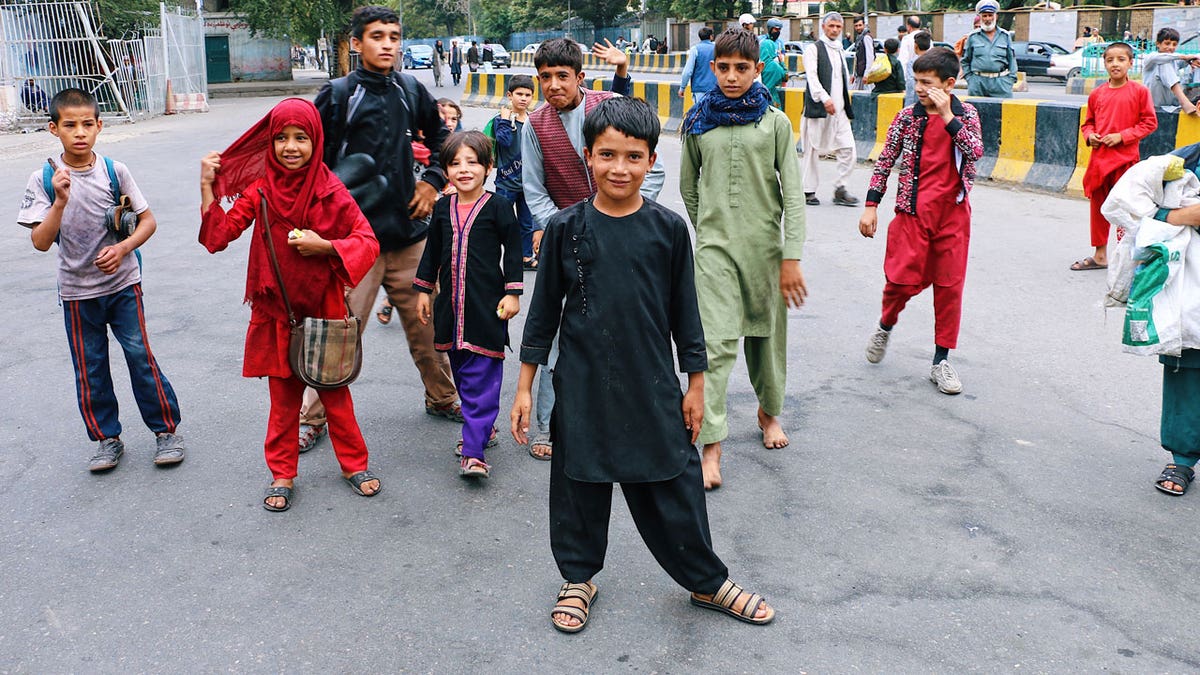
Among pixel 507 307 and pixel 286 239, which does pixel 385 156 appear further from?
pixel 507 307

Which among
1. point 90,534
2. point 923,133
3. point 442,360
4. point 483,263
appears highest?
point 923,133

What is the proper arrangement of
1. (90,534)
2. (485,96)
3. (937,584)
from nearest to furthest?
(937,584) < (90,534) < (485,96)

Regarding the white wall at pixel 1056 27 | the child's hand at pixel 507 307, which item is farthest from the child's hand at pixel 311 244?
the white wall at pixel 1056 27

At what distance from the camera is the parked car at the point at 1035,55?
3369cm

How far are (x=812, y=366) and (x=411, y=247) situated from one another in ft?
8.01

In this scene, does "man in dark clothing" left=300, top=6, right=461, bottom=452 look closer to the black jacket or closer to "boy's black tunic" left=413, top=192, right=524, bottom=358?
the black jacket

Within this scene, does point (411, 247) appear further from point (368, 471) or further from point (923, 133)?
point (923, 133)

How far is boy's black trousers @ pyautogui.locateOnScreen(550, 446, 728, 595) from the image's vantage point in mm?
3348

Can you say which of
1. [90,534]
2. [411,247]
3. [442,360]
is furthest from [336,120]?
[90,534]

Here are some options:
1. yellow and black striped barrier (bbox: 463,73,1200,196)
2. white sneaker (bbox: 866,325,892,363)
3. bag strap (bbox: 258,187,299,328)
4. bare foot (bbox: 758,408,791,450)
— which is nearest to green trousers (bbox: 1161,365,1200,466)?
bare foot (bbox: 758,408,791,450)

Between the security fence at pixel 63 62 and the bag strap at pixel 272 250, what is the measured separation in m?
22.5

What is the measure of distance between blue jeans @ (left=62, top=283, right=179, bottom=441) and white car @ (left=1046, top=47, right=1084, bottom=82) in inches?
1230

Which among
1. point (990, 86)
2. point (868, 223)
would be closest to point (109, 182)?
point (868, 223)

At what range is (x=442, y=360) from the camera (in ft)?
17.6
